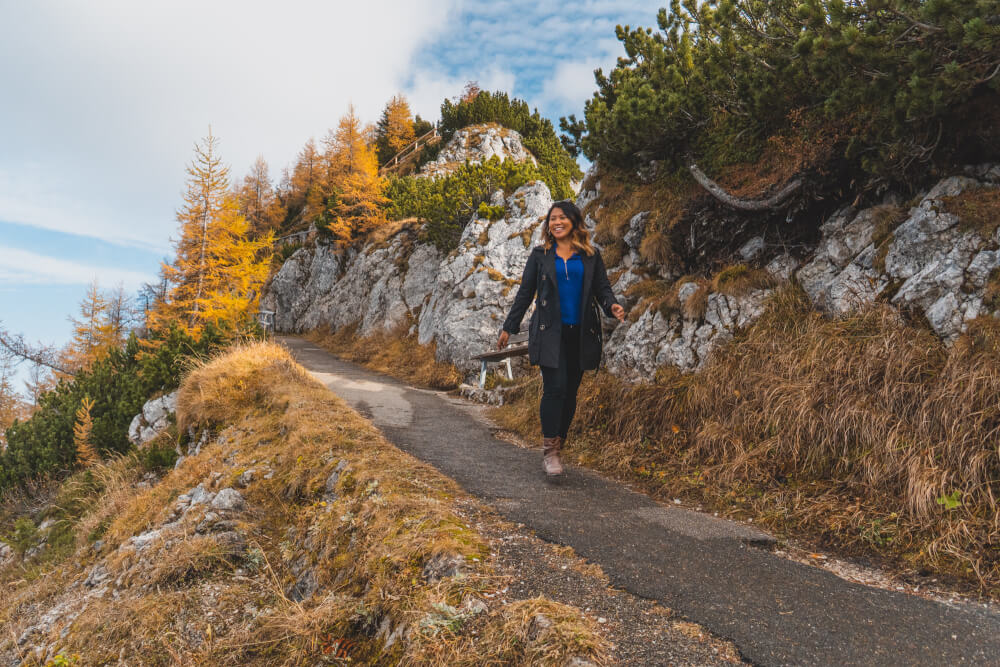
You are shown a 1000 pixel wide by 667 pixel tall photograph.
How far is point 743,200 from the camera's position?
600cm

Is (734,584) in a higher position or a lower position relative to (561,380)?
lower

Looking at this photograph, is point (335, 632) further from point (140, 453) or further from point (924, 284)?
point (140, 453)

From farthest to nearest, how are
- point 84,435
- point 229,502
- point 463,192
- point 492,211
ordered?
point 463,192 < point 492,211 < point 84,435 < point 229,502

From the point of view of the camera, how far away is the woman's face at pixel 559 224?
15.1 feet

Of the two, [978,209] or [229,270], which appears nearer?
[978,209]

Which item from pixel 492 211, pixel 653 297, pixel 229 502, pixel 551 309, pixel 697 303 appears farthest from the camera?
pixel 492 211

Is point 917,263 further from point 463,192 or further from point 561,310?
point 463,192

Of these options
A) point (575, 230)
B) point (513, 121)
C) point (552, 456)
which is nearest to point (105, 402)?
point (552, 456)

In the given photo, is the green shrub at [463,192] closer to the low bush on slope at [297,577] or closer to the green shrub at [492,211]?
the green shrub at [492,211]

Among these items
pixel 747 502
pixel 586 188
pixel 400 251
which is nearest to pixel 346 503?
pixel 747 502

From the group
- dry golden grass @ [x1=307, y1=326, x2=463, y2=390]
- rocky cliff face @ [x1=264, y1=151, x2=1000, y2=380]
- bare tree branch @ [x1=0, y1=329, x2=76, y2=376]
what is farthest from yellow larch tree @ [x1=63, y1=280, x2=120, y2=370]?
rocky cliff face @ [x1=264, y1=151, x2=1000, y2=380]

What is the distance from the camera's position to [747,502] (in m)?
3.99

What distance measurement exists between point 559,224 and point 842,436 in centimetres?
287

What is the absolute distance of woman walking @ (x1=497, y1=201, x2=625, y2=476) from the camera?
4.56 metres
